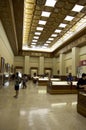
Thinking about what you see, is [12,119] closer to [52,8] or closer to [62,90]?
[62,90]

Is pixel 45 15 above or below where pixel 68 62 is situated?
above

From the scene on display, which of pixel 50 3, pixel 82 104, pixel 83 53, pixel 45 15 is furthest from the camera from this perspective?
pixel 83 53

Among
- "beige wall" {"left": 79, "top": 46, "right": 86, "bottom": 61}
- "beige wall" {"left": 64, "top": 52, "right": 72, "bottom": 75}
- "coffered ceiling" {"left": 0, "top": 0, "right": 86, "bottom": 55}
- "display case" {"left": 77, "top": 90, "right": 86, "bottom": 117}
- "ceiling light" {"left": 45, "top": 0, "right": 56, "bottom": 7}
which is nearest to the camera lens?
"display case" {"left": 77, "top": 90, "right": 86, "bottom": 117}

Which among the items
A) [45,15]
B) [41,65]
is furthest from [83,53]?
[41,65]

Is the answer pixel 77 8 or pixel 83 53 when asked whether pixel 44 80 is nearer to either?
pixel 83 53

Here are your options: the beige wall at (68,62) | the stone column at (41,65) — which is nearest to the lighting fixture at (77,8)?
the beige wall at (68,62)

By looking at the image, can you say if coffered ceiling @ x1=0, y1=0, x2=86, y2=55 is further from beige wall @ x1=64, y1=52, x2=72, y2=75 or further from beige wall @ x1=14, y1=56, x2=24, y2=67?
beige wall @ x1=14, y1=56, x2=24, y2=67

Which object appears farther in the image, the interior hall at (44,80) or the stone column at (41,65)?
the stone column at (41,65)

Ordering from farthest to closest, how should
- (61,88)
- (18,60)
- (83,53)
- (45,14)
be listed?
1. (18,60)
2. (83,53)
3. (45,14)
4. (61,88)

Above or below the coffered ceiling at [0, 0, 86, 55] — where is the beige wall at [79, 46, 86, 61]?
below

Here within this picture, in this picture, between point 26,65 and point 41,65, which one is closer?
point 26,65

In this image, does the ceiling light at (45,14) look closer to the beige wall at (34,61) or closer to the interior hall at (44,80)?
the interior hall at (44,80)

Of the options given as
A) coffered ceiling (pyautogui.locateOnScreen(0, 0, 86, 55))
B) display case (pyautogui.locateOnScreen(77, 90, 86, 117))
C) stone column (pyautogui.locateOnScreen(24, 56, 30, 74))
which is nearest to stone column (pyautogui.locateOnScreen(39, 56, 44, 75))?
stone column (pyautogui.locateOnScreen(24, 56, 30, 74))

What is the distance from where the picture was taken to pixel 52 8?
38.2 feet
